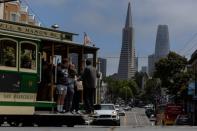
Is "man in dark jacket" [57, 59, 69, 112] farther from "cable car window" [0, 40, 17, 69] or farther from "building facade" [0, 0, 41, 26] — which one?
"building facade" [0, 0, 41, 26]

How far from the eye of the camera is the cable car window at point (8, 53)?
62.4 ft

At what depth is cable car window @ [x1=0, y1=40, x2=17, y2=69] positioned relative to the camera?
1902 centimetres

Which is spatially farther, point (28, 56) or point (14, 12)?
point (14, 12)

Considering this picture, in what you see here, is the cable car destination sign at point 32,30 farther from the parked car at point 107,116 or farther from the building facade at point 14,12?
the building facade at point 14,12

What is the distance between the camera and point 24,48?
19969 mm

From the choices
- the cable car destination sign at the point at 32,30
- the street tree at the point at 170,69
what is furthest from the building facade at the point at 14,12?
the cable car destination sign at the point at 32,30

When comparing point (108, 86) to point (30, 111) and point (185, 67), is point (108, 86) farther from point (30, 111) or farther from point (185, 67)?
point (30, 111)

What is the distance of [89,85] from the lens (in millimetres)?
20594

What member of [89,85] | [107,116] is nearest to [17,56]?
[89,85]

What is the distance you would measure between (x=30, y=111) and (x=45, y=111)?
691 millimetres

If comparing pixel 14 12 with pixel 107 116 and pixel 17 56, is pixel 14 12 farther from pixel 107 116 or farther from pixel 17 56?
pixel 17 56

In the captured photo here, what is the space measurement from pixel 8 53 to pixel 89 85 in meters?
2.99

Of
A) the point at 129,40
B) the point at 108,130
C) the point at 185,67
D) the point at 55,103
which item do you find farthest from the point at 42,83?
the point at 129,40

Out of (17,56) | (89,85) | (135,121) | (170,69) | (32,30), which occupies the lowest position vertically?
(135,121)
